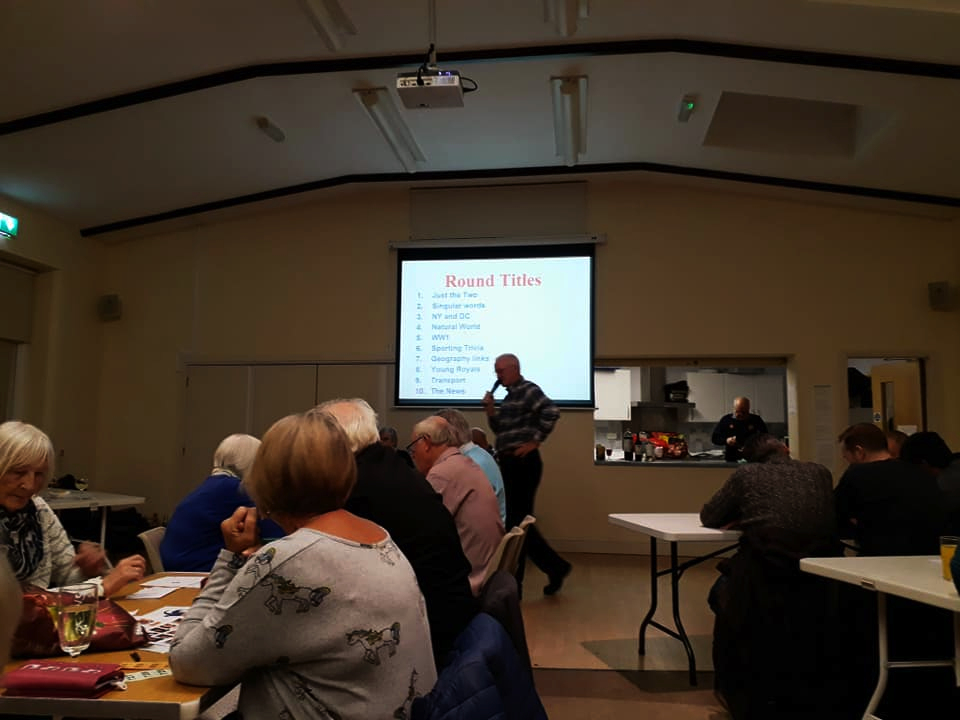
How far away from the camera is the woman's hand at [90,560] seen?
2.09 meters

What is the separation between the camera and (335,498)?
1373 millimetres

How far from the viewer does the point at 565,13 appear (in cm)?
392

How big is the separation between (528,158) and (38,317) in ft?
15.3

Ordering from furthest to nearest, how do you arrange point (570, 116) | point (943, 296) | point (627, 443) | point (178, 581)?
point (627, 443) < point (943, 296) < point (570, 116) < point (178, 581)

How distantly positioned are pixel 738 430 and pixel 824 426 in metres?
0.82

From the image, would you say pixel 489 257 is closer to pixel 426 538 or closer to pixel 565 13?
pixel 565 13

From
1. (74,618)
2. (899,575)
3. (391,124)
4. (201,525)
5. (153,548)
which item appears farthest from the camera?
(391,124)

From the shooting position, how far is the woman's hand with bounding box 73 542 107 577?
6.86 ft

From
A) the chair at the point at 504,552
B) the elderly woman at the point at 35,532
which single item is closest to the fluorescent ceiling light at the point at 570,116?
the chair at the point at 504,552

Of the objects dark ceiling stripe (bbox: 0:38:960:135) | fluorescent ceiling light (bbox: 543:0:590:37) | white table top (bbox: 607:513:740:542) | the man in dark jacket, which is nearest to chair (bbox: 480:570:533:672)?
the man in dark jacket

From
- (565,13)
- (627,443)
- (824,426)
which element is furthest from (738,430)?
(565,13)

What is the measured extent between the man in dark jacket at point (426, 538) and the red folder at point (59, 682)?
715 millimetres

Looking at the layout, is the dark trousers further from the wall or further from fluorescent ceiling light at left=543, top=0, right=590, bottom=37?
the wall

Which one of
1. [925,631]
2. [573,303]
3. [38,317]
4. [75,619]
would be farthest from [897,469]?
[38,317]
